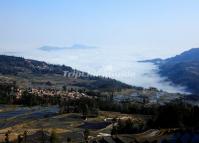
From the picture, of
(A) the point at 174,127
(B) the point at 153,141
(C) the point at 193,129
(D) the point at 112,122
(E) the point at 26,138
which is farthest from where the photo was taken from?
(D) the point at 112,122

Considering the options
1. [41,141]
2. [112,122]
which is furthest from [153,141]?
[112,122]

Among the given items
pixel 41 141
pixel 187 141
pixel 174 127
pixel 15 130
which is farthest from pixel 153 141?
pixel 15 130

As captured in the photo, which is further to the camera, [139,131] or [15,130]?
[15,130]

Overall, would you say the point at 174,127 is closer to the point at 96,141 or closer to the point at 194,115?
the point at 194,115

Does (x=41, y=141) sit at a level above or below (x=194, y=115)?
below

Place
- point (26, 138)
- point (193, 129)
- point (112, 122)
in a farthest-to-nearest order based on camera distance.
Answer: point (112, 122), point (26, 138), point (193, 129)

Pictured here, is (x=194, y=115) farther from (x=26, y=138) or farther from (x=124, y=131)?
(x=26, y=138)

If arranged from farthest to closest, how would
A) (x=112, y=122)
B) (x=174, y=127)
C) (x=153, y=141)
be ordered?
(x=112, y=122) < (x=174, y=127) < (x=153, y=141)

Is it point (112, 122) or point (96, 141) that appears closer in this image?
point (96, 141)

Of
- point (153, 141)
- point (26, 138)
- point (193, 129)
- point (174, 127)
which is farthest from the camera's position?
point (26, 138)
